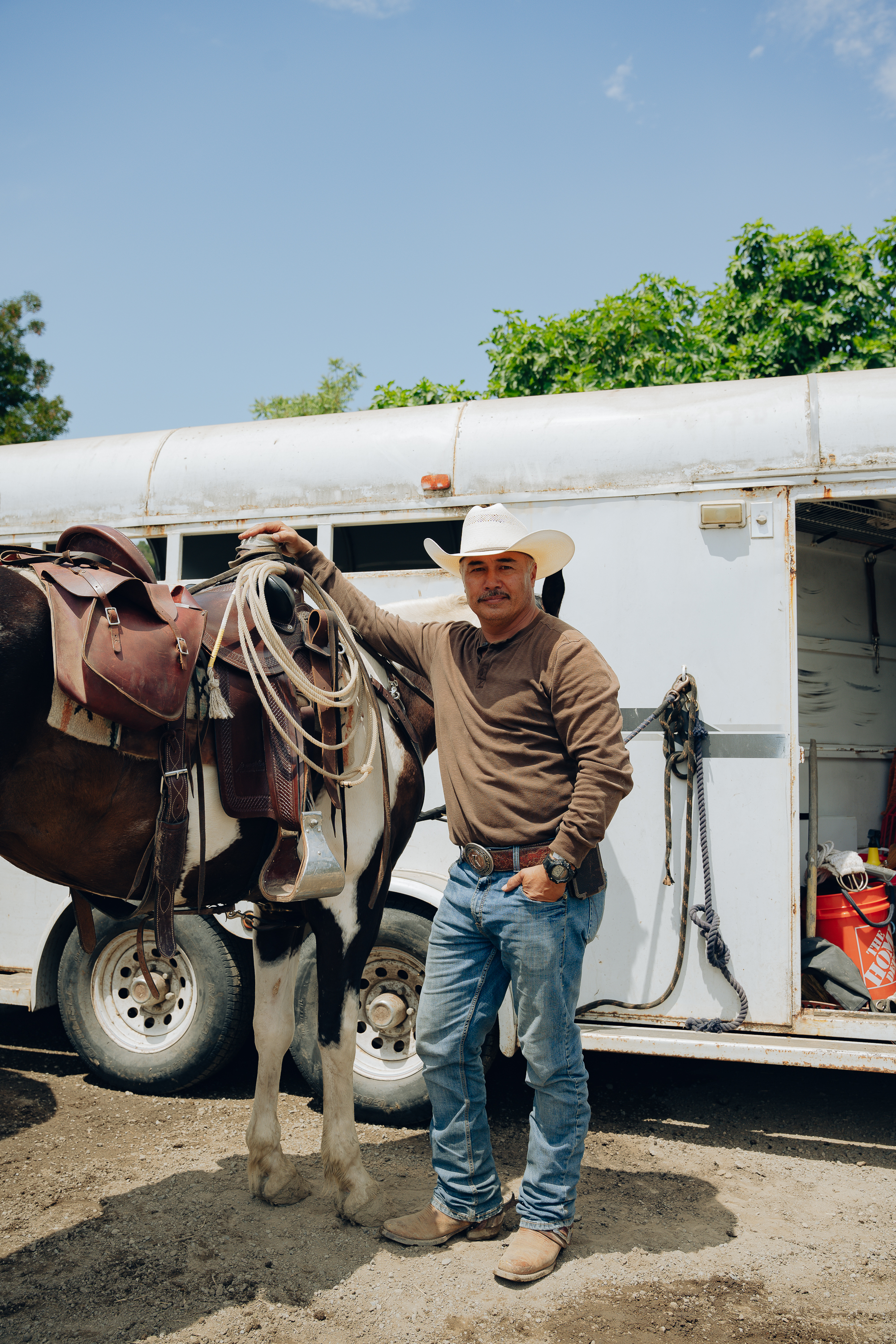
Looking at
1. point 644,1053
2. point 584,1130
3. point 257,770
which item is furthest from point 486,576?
point 644,1053

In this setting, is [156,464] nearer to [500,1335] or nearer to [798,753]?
[798,753]

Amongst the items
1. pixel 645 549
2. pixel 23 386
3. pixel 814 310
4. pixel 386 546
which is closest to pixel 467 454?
pixel 386 546

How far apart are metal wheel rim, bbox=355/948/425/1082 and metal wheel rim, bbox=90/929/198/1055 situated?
76 cm

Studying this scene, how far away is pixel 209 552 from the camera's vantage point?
4.45m

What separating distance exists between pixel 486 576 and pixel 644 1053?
1.90 meters

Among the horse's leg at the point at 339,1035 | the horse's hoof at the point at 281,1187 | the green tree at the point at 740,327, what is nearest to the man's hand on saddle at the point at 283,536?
the horse's leg at the point at 339,1035

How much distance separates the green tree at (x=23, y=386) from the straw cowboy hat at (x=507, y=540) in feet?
50.8

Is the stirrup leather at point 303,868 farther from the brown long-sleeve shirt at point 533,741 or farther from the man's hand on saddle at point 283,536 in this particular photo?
the man's hand on saddle at point 283,536

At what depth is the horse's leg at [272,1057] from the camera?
3.11 m

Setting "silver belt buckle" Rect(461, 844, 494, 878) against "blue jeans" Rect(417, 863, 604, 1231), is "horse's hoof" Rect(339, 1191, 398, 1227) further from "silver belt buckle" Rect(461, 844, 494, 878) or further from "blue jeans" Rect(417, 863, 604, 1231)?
"silver belt buckle" Rect(461, 844, 494, 878)

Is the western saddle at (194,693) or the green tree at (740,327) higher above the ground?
the green tree at (740,327)

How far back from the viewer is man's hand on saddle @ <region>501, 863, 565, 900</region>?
2.52 m

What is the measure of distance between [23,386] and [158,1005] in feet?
50.5

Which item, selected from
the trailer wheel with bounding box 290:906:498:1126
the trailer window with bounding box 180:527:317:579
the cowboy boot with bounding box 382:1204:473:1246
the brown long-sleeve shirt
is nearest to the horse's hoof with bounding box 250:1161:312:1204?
the cowboy boot with bounding box 382:1204:473:1246
